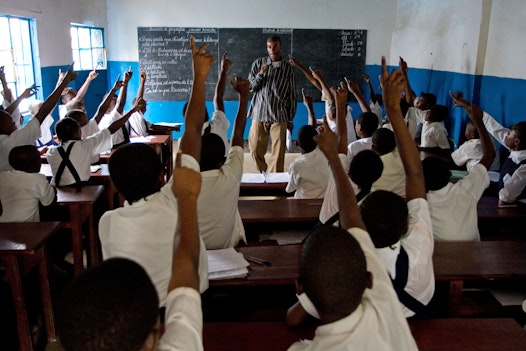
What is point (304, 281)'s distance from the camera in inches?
41.4

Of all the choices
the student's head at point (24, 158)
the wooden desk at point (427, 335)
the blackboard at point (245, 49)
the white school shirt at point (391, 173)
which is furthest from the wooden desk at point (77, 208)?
the blackboard at point (245, 49)

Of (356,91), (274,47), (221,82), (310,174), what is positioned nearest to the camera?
(221,82)

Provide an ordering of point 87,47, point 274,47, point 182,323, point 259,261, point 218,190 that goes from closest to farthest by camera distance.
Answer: point 182,323, point 259,261, point 218,190, point 274,47, point 87,47

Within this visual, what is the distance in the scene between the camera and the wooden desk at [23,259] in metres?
2.14

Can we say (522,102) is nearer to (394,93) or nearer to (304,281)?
(394,93)

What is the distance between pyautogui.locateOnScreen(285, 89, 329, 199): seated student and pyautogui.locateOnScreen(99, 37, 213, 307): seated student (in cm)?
181

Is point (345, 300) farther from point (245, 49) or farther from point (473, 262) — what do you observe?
point (245, 49)

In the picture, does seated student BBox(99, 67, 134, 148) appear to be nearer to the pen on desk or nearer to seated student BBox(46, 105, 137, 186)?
seated student BBox(46, 105, 137, 186)

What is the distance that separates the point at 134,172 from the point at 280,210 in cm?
152

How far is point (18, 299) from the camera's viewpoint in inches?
90.0

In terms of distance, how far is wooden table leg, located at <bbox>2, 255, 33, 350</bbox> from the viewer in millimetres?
2209

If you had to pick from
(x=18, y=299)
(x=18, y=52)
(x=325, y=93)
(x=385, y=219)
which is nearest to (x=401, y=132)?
(x=385, y=219)

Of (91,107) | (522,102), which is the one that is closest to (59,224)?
(522,102)

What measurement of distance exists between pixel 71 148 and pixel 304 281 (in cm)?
263
